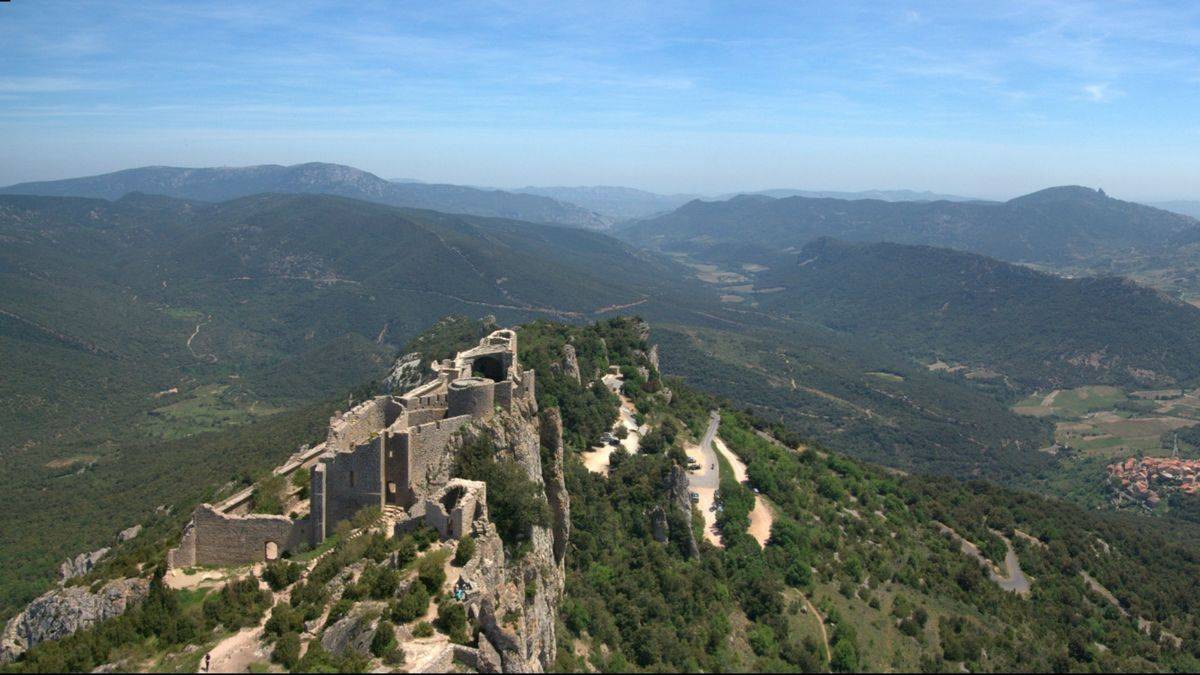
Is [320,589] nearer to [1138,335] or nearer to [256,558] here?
[256,558]

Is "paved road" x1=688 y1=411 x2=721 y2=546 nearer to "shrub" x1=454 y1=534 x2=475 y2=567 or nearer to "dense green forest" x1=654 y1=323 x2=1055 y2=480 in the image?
"shrub" x1=454 y1=534 x2=475 y2=567

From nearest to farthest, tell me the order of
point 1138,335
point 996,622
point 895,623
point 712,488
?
point 895,623 → point 996,622 → point 712,488 → point 1138,335

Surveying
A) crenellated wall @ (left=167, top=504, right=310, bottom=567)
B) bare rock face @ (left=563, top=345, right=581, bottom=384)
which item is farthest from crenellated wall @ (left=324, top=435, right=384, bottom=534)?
bare rock face @ (left=563, top=345, right=581, bottom=384)

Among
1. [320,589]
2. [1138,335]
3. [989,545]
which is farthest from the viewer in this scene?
[1138,335]

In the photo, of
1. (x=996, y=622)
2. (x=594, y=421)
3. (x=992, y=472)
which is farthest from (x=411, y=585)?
(x=992, y=472)

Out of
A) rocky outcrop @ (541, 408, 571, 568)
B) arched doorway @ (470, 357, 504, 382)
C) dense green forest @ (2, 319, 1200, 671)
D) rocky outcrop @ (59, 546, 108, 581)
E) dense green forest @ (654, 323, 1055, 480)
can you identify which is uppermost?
arched doorway @ (470, 357, 504, 382)

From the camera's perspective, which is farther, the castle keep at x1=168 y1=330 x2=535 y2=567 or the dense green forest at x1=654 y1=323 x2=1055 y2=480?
the dense green forest at x1=654 y1=323 x2=1055 y2=480
